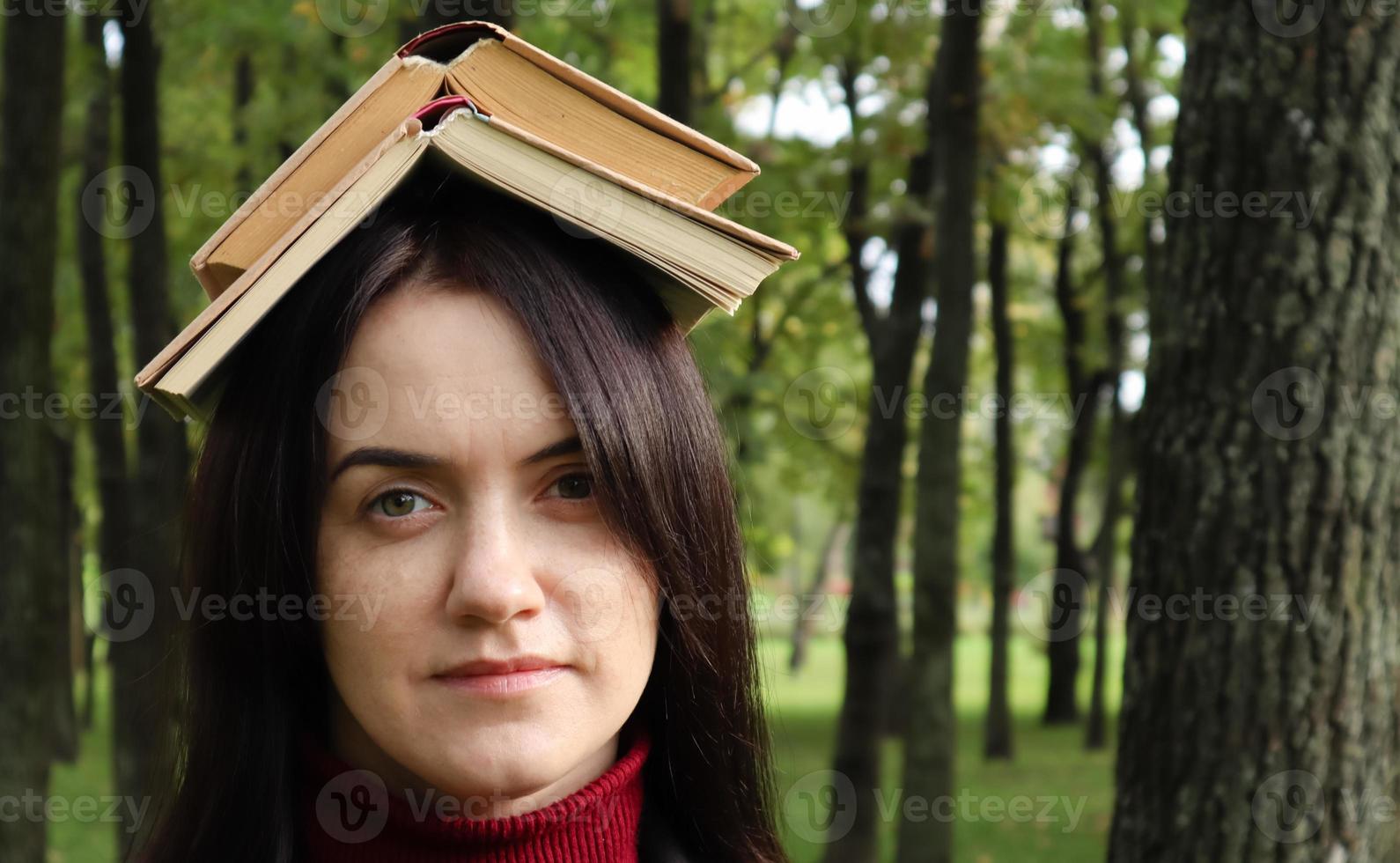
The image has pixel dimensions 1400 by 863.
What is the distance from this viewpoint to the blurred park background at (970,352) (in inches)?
135

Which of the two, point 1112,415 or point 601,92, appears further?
point 1112,415

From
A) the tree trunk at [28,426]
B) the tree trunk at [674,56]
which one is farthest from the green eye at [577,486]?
the tree trunk at [674,56]

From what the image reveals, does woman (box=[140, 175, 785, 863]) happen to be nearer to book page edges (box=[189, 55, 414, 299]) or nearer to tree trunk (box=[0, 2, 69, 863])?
book page edges (box=[189, 55, 414, 299])

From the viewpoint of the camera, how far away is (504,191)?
6.81ft

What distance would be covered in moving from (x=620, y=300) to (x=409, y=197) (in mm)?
335

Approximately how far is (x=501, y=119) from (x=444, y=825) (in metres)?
0.95

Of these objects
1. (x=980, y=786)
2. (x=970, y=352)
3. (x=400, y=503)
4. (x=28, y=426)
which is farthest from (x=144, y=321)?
(x=980, y=786)

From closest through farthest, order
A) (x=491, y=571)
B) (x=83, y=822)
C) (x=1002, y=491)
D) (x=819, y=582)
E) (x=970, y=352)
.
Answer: (x=491, y=571), (x=970, y=352), (x=83, y=822), (x=1002, y=491), (x=819, y=582)

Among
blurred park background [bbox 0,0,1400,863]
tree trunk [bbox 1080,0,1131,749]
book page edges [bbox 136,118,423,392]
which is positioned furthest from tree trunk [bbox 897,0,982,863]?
tree trunk [bbox 1080,0,1131,749]

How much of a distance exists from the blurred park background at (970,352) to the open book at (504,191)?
2.86 ft

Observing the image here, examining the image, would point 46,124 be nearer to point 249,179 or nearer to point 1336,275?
point 1336,275

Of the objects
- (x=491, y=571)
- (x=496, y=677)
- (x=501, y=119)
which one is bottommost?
(x=496, y=677)

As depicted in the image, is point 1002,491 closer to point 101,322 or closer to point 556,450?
point 101,322

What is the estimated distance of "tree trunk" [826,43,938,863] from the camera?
9.81 m
